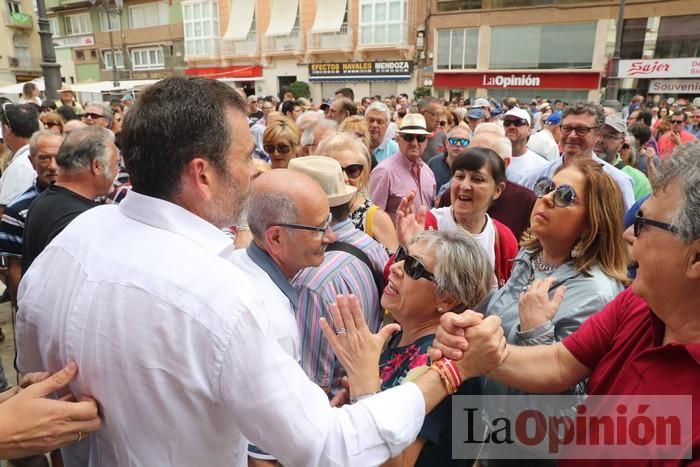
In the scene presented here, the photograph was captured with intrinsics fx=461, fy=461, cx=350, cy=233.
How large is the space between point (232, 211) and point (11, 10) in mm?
46366

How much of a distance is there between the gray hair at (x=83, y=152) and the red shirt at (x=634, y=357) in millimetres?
2775

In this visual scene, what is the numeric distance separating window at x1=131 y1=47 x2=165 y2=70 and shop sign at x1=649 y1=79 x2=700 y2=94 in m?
33.0

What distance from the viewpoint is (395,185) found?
429 cm

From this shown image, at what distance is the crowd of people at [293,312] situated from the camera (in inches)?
41.9

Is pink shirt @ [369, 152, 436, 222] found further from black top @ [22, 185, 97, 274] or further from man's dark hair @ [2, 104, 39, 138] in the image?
man's dark hair @ [2, 104, 39, 138]

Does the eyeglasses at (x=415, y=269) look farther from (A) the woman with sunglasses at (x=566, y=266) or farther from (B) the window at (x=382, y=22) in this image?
(B) the window at (x=382, y=22)

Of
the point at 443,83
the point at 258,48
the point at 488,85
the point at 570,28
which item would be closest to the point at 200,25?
the point at 258,48

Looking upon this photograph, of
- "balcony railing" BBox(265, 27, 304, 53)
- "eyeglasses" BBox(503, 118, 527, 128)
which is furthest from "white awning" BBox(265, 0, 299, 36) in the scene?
"eyeglasses" BBox(503, 118, 527, 128)

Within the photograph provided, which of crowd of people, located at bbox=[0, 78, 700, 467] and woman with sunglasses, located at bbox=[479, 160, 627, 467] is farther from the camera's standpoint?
woman with sunglasses, located at bbox=[479, 160, 627, 467]

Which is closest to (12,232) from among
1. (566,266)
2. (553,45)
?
(566,266)

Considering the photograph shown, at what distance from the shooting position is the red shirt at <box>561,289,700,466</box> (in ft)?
3.99

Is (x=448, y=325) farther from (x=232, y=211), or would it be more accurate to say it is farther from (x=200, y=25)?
(x=200, y=25)

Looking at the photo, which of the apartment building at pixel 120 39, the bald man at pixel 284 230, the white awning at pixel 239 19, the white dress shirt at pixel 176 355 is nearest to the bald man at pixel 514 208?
the bald man at pixel 284 230

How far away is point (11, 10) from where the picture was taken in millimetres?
35688
